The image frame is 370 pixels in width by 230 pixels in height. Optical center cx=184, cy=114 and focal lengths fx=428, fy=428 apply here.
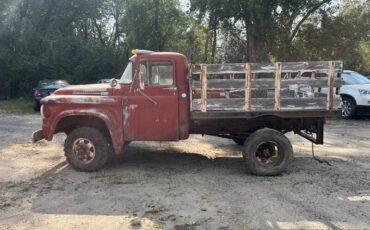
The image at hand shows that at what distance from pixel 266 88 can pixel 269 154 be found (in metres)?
1.16

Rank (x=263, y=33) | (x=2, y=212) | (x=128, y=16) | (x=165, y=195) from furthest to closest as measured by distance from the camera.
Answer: (x=128, y=16), (x=263, y=33), (x=165, y=195), (x=2, y=212)

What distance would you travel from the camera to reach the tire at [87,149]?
297 inches

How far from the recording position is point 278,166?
723 cm

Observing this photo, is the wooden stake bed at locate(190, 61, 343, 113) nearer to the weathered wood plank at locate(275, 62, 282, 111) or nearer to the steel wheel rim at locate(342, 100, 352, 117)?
the weathered wood plank at locate(275, 62, 282, 111)

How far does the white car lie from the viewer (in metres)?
13.8

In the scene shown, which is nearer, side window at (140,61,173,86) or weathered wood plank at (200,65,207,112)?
weathered wood plank at (200,65,207,112)

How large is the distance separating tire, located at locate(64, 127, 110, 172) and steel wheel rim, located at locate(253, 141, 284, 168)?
8.79 feet

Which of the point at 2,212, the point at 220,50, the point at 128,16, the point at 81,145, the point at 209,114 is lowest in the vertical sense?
the point at 2,212

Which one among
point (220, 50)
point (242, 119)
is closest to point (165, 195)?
point (242, 119)

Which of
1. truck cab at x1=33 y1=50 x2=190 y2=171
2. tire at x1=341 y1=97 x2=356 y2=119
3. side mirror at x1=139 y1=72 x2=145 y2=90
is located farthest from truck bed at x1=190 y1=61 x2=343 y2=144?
tire at x1=341 y1=97 x2=356 y2=119

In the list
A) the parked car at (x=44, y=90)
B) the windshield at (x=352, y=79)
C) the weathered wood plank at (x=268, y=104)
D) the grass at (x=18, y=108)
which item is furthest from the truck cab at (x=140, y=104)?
the grass at (x=18, y=108)

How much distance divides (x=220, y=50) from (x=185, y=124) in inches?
1074

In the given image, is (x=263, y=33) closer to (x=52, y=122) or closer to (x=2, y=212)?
(x=52, y=122)

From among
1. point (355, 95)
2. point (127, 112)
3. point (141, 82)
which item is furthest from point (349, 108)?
point (127, 112)
